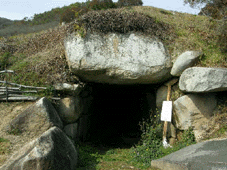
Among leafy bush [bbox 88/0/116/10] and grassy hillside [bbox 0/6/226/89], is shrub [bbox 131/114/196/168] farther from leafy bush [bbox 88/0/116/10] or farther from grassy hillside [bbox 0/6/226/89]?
leafy bush [bbox 88/0/116/10]

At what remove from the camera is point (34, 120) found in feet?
15.8

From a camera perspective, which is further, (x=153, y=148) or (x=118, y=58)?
(x=118, y=58)

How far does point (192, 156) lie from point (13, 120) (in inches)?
145

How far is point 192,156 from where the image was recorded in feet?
13.3

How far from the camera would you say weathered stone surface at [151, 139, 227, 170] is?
11.9 feet

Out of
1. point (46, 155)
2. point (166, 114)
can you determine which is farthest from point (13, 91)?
point (166, 114)

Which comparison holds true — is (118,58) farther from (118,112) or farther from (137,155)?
(118,112)

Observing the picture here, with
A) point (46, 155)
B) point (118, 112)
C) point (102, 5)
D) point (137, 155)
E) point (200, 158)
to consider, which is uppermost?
point (102, 5)

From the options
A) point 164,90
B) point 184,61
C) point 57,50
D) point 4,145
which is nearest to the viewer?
point 4,145

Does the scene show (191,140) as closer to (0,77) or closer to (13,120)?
(13,120)

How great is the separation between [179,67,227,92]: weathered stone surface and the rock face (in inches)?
38.3

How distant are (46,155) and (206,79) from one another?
3.51 meters

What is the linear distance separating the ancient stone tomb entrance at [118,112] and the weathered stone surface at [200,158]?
2945mm

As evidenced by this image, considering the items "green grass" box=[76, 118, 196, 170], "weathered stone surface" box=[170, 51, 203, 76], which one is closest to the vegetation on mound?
"weathered stone surface" box=[170, 51, 203, 76]
